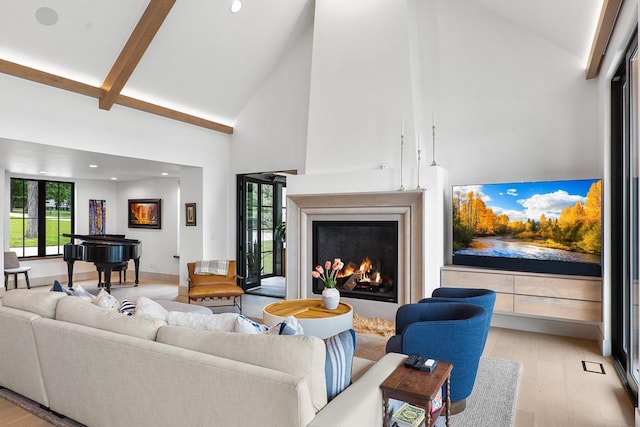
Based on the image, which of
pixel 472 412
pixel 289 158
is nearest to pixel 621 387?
→ pixel 472 412

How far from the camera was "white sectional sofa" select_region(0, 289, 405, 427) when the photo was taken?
165 cm

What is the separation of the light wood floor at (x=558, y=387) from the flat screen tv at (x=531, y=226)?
78 cm

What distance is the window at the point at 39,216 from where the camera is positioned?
26.7 feet

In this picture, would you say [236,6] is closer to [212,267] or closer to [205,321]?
[212,267]

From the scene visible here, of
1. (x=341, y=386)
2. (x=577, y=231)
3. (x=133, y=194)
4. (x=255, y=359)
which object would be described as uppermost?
(x=133, y=194)

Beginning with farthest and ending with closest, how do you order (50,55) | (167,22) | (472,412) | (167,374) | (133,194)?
(133,194) < (167,22) < (50,55) < (472,412) < (167,374)

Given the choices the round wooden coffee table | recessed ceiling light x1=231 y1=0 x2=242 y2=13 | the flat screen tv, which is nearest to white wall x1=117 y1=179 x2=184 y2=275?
recessed ceiling light x1=231 y1=0 x2=242 y2=13

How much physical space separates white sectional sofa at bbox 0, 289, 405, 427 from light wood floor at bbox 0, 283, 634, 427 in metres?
0.47

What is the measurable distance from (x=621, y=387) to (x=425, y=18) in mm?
4440

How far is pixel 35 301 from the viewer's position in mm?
2789

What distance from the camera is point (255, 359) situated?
177cm

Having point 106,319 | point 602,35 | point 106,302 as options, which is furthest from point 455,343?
point 602,35

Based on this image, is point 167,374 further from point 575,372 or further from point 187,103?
point 187,103

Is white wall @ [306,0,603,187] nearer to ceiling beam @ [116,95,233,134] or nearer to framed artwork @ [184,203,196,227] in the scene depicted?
ceiling beam @ [116,95,233,134]
